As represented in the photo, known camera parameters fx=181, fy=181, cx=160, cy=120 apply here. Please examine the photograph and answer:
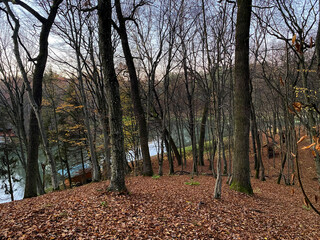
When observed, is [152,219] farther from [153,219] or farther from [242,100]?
[242,100]

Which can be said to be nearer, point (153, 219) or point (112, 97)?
point (153, 219)

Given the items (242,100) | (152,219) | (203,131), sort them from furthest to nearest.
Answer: (203,131) < (242,100) < (152,219)

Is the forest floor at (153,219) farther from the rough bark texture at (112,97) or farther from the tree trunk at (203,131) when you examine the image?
the tree trunk at (203,131)

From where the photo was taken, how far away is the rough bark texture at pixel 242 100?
6.32 m

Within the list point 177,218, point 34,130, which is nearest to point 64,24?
point 34,130

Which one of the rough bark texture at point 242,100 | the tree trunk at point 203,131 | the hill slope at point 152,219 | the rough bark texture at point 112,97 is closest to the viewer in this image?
the hill slope at point 152,219

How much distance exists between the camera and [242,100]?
20.8 feet

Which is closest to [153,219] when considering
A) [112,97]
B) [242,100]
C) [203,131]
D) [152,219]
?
[152,219]

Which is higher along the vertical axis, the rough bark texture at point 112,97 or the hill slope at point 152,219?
the rough bark texture at point 112,97

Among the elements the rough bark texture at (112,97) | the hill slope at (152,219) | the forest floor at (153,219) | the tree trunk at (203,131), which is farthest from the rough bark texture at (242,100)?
the tree trunk at (203,131)

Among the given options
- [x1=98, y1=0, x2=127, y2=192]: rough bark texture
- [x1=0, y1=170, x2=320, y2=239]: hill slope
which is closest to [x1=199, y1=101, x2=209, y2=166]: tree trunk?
[x1=0, y1=170, x2=320, y2=239]: hill slope

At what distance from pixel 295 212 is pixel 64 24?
12.5m

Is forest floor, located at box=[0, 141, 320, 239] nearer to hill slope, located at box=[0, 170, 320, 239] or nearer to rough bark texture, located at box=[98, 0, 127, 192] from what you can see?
hill slope, located at box=[0, 170, 320, 239]

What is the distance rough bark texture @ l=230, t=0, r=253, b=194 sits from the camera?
20.7 ft
